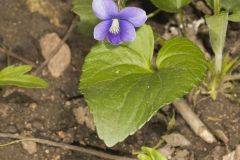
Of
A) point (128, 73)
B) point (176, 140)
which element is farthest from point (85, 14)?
point (176, 140)

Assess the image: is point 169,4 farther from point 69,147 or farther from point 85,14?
point 69,147

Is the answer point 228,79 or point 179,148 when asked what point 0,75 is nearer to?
point 179,148

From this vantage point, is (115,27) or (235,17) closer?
(115,27)

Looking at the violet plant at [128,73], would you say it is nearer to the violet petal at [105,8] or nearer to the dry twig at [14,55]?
the violet petal at [105,8]

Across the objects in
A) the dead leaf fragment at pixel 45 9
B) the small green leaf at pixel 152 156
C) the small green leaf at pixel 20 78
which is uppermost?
the small green leaf at pixel 20 78

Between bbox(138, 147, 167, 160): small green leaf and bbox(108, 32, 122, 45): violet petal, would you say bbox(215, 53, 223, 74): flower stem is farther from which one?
bbox(138, 147, 167, 160): small green leaf

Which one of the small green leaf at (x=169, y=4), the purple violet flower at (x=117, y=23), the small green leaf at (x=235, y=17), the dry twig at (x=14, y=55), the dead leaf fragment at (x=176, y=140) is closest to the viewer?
the purple violet flower at (x=117, y=23)

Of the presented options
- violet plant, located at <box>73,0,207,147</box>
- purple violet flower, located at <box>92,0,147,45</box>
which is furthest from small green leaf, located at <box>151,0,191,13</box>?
purple violet flower, located at <box>92,0,147,45</box>

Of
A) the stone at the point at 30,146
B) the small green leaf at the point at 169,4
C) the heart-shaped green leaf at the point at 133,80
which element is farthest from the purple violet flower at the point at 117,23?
the stone at the point at 30,146
